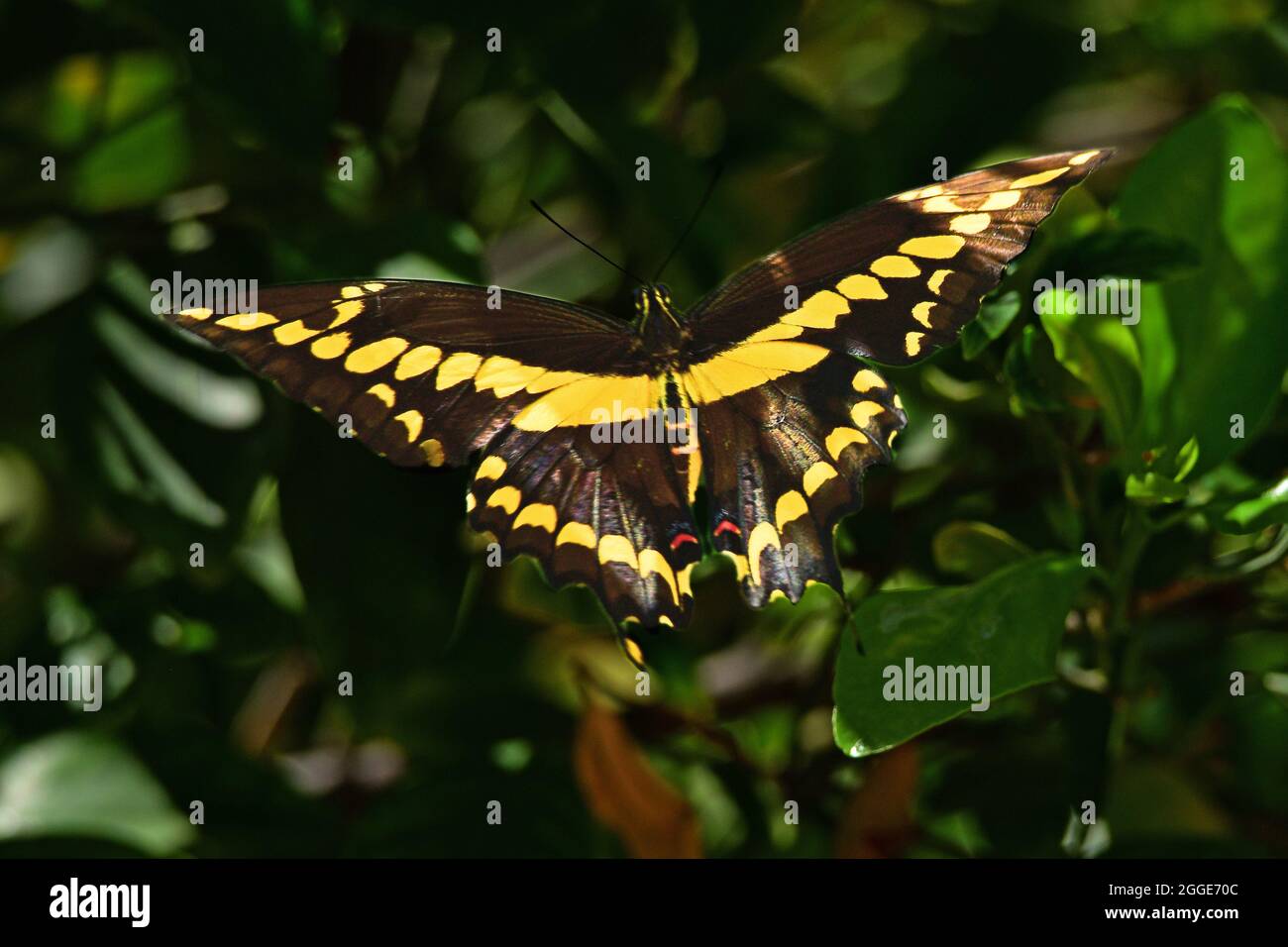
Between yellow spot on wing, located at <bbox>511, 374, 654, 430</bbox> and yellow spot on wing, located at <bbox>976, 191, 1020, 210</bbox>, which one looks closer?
yellow spot on wing, located at <bbox>976, 191, 1020, 210</bbox>

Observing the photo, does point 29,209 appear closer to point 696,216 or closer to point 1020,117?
point 696,216

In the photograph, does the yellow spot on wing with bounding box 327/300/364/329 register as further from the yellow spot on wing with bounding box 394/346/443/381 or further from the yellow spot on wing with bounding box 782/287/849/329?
the yellow spot on wing with bounding box 782/287/849/329

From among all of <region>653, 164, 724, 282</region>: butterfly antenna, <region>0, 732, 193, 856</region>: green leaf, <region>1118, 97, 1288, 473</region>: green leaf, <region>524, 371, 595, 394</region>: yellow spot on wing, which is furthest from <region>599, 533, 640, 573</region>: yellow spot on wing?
<region>0, 732, 193, 856</region>: green leaf

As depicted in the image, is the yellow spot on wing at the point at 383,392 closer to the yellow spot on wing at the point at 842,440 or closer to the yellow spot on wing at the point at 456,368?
the yellow spot on wing at the point at 456,368
